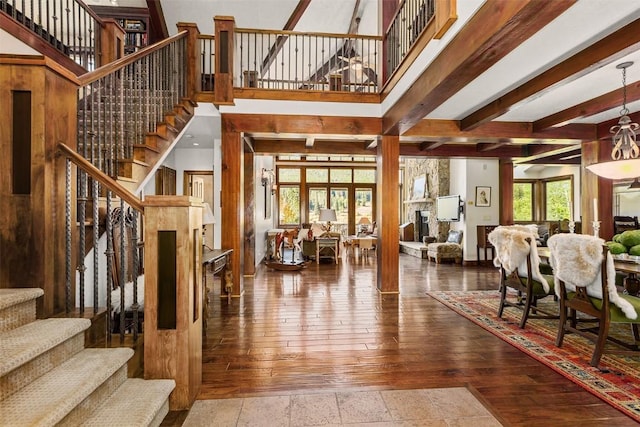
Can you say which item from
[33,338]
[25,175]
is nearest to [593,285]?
[33,338]

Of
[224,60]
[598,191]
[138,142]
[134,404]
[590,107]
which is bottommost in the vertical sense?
[134,404]

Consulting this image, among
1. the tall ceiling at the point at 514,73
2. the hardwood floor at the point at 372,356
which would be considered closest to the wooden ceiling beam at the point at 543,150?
the tall ceiling at the point at 514,73

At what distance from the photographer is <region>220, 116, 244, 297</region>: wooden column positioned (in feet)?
14.8

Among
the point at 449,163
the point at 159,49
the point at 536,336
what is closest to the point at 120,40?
the point at 159,49

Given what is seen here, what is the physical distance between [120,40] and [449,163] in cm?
758

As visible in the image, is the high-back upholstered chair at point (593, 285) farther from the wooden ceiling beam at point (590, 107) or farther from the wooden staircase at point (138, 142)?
the wooden staircase at point (138, 142)

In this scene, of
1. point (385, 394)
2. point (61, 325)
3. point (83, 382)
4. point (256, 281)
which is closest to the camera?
point (83, 382)

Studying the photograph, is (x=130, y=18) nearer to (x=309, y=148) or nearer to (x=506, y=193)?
(x=309, y=148)

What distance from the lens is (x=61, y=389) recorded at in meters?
1.41

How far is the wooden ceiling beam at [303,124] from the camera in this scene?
15.1 feet

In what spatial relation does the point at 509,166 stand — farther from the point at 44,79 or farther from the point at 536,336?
the point at 44,79

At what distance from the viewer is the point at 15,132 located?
1752 mm

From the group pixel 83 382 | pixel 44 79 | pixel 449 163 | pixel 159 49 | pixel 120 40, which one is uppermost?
pixel 120 40

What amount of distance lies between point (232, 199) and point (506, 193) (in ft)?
21.1
